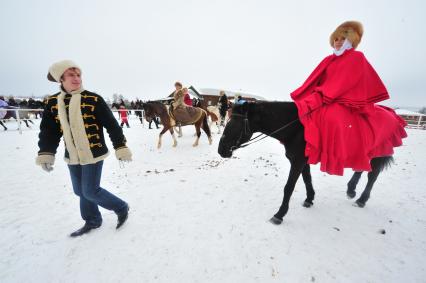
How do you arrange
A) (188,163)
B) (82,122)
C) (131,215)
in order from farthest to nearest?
(188,163)
(131,215)
(82,122)

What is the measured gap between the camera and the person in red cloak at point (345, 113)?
90.7 inches

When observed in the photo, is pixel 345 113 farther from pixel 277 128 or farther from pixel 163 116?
pixel 163 116

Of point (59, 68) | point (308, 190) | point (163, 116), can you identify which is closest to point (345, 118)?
point (308, 190)

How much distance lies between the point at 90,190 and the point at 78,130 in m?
0.72

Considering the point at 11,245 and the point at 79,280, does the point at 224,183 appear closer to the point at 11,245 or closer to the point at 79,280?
the point at 79,280

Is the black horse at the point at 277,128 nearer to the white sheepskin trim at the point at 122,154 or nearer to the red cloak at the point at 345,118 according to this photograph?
the red cloak at the point at 345,118

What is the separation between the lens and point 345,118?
2322 mm

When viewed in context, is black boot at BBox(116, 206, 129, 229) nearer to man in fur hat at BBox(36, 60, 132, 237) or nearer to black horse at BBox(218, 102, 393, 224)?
man in fur hat at BBox(36, 60, 132, 237)

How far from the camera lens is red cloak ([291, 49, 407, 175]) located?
2.30m

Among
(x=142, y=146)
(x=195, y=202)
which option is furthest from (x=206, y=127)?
(x=195, y=202)

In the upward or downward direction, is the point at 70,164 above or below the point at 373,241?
above

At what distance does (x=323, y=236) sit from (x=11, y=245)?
3.98 meters

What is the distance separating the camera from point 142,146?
730cm

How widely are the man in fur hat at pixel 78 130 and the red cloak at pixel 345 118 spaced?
8.01 ft
